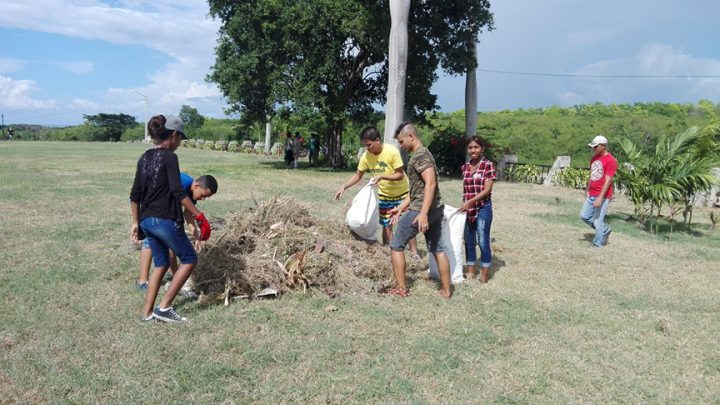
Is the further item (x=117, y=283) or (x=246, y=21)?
(x=246, y=21)

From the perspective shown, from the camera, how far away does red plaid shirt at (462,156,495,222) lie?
18.6ft

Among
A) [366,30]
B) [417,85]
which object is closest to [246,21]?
[366,30]

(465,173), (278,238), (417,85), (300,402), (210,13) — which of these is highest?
(210,13)

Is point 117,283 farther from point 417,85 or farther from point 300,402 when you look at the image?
point 417,85

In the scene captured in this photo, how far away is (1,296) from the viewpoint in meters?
4.99

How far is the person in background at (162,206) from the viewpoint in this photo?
4.14 metres

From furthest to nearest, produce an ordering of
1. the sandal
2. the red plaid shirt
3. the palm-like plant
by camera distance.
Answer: the palm-like plant < the red plaid shirt < the sandal

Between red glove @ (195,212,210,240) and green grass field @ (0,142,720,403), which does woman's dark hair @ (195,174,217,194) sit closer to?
red glove @ (195,212,210,240)

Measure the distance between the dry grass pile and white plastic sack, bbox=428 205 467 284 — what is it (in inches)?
27.1

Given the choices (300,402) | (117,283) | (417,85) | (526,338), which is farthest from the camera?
(417,85)

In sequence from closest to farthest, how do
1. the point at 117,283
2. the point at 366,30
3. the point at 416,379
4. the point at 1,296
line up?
the point at 416,379 → the point at 1,296 → the point at 117,283 → the point at 366,30

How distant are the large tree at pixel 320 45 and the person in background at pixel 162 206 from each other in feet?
44.6

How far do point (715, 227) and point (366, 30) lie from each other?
37.0 feet

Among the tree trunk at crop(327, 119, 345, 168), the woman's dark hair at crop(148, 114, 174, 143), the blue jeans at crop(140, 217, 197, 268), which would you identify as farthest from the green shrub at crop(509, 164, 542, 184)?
the woman's dark hair at crop(148, 114, 174, 143)
